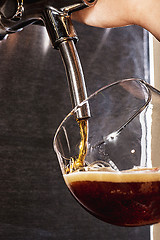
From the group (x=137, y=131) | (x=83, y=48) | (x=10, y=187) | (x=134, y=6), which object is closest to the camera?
(x=137, y=131)

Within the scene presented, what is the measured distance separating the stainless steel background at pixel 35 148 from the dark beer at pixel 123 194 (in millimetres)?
350

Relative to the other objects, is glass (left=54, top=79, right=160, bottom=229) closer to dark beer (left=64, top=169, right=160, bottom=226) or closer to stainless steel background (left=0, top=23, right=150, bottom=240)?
dark beer (left=64, top=169, right=160, bottom=226)

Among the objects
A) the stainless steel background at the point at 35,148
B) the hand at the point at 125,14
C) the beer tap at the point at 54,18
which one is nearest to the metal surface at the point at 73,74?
the beer tap at the point at 54,18

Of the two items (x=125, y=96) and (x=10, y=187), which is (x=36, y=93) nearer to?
(x=10, y=187)

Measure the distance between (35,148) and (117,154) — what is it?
14.8 inches

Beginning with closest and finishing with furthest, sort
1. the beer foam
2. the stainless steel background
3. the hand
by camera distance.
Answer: the beer foam → the hand → the stainless steel background

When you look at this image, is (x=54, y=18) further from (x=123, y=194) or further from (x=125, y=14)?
(x=123, y=194)

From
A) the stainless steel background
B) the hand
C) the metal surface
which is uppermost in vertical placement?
the hand

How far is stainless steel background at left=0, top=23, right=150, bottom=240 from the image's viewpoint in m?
0.63

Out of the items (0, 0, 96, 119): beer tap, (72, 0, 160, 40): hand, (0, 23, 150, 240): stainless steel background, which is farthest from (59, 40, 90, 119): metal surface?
(0, 23, 150, 240): stainless steel background

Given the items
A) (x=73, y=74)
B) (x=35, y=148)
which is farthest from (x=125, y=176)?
(x=35, y=148)

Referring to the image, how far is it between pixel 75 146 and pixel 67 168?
0.02m

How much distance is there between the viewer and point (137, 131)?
31cm

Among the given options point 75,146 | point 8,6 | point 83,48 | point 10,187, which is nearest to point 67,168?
point 75,146
